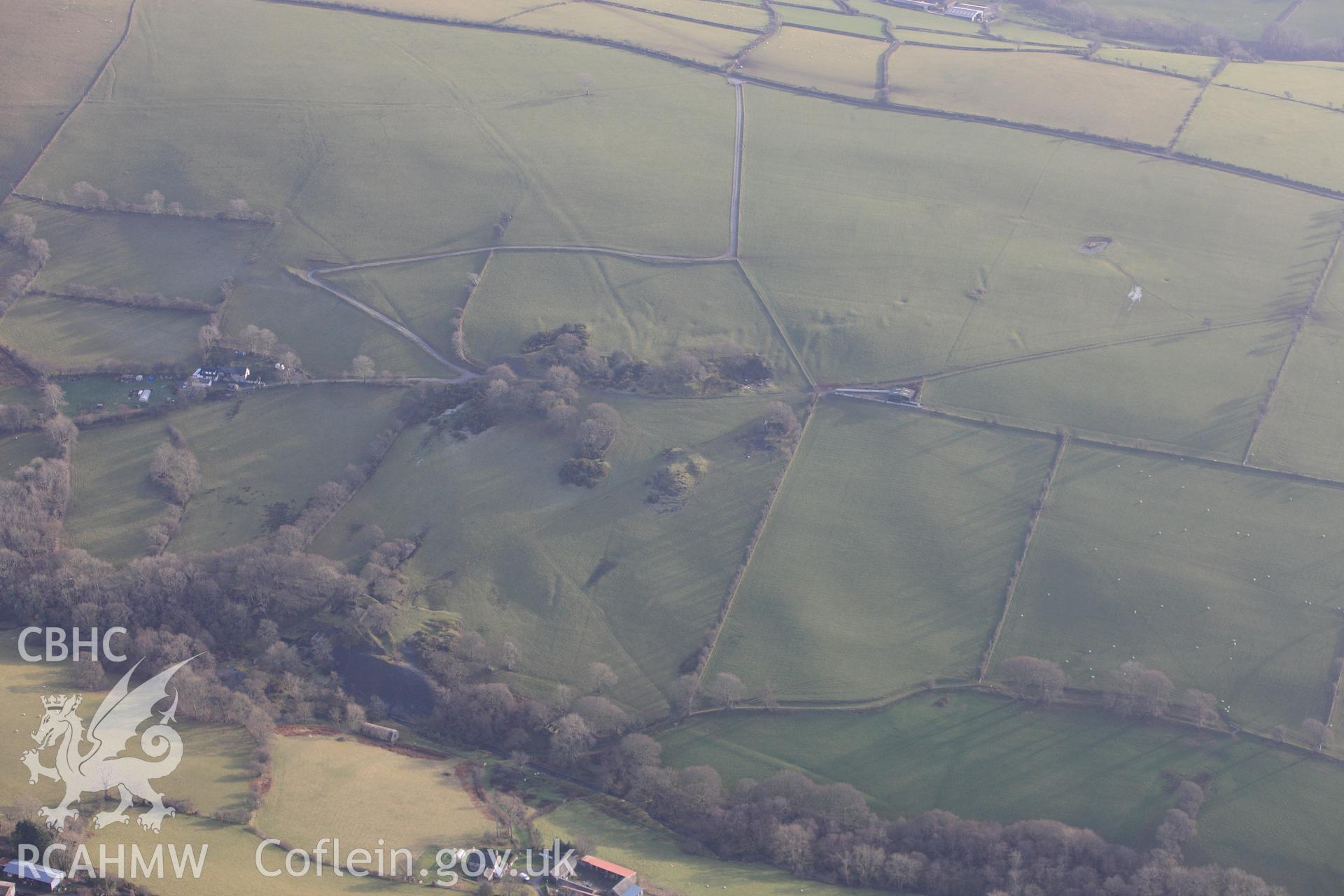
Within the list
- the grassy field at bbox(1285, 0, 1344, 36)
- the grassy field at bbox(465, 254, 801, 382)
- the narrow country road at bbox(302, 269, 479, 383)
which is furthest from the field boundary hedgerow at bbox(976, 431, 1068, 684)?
the grassy field at bbox(1285, 0, 1344, 36)

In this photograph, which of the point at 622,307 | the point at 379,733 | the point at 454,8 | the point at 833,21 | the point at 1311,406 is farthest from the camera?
the point at 833,21

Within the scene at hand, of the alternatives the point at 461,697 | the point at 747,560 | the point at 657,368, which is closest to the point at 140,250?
the point at 657,368

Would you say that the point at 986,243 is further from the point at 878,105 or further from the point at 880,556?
the point at 880,556

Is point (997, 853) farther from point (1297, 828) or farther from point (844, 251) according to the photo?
point (844, 251)

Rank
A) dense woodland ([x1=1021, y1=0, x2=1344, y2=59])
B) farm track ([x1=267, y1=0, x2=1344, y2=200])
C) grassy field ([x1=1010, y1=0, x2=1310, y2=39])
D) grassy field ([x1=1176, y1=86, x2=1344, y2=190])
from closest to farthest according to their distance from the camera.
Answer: farm track ([x1=267, y1=0, x2=1344, y2=200]), grassy field ([x1=1176, y1=86, x2=1344, y2=190]), dense woodland ([x1=1021, y1=0, x2=1344, y2=59]), grassy field ([x1=1010, y1=0, x2=1310, y2=39])

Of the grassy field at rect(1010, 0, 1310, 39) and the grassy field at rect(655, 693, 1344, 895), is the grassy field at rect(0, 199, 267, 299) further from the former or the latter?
the grassy field at rect(1010, 0, 1310, 39)

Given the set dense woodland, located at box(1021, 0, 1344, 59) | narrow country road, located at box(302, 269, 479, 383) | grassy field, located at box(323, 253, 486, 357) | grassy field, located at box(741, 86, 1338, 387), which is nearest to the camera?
narrow country road, located at box(302, 269, 479, 383)

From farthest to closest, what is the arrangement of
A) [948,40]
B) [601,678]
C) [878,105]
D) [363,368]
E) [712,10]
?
[712,10], [948,40], [878,105], [363,368], [601,678]

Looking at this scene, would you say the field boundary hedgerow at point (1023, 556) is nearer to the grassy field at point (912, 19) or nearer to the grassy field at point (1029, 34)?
the grassy field at point (1029, 34)
